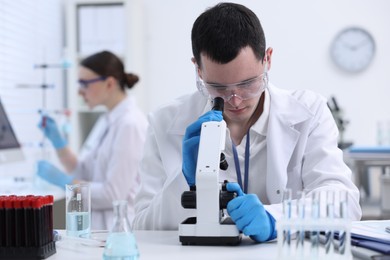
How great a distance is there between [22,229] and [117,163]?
163cm

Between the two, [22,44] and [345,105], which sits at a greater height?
[22,44]

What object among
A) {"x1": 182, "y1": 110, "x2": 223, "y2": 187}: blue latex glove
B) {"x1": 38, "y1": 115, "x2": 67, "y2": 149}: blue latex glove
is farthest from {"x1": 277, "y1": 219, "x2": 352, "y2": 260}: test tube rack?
{"x1": 38, "y1": 115, "x2": 67, "y2": 149}: blue latex glove

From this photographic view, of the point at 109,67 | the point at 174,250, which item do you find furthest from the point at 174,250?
the point at 109,67

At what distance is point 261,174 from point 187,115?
303mm

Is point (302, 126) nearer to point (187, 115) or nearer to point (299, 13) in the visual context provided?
point (187, 115)

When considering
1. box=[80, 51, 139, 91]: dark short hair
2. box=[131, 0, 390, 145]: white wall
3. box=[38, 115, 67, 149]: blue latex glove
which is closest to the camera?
box=[80, 51, 139, 91]: dark short hair

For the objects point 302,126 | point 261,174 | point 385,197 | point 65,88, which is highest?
point 65,88

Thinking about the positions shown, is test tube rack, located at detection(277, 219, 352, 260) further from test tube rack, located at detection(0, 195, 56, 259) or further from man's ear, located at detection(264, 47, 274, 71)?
man's ear, located at detection(264, 47, 274, 71)

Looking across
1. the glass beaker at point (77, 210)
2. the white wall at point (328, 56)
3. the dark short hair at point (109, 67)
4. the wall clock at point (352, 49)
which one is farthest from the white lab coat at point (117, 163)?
the wall clock at point (352, 49)

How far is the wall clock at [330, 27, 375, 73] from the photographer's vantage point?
4.64m

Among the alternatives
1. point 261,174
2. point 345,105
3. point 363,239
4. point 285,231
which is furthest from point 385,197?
point 285,231

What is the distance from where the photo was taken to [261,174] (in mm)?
1727

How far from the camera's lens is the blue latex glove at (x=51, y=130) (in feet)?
10.7

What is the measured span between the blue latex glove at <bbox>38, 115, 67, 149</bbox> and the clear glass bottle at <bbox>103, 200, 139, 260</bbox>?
89.0 inches
